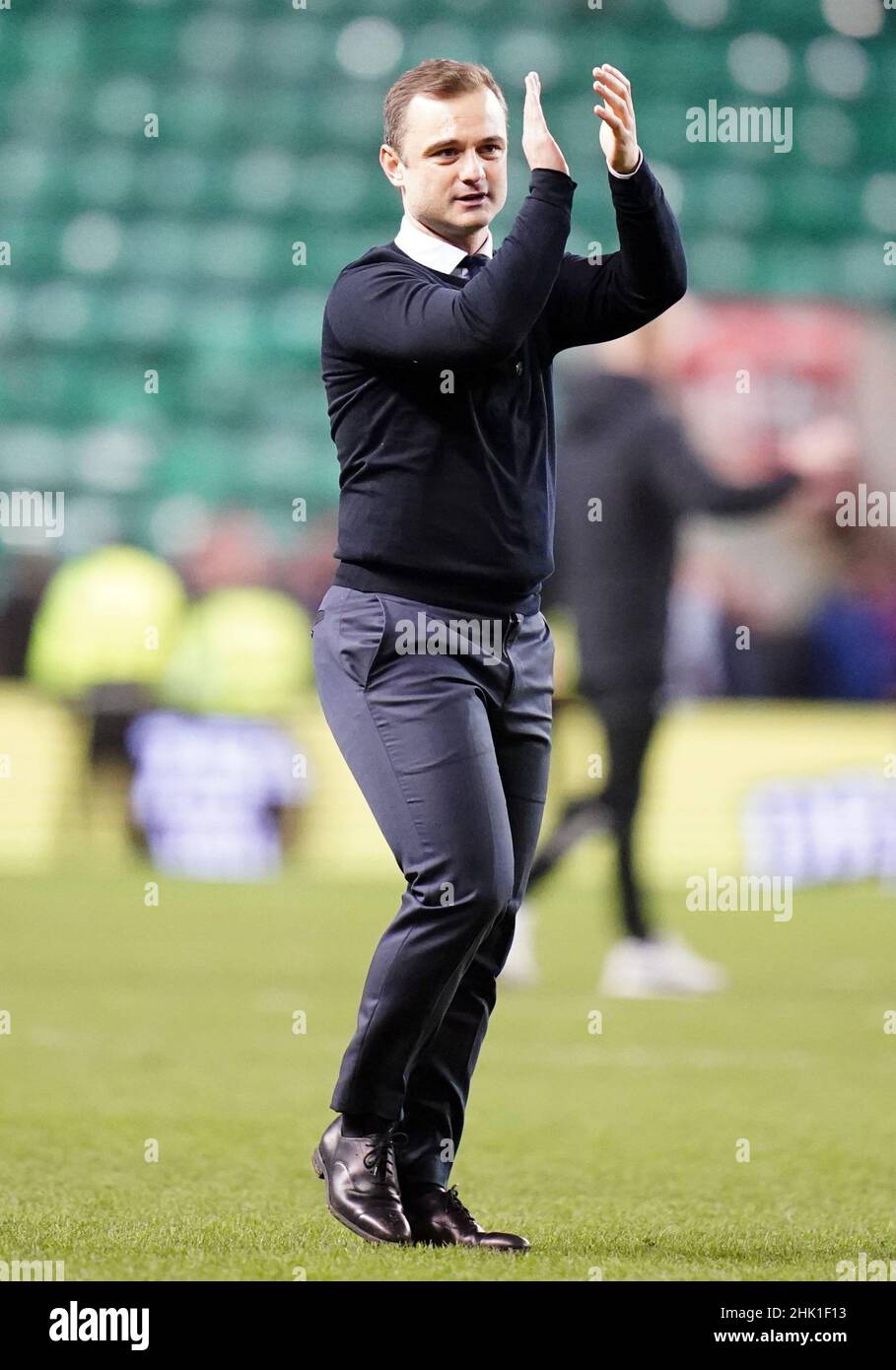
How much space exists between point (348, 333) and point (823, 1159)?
215 cm

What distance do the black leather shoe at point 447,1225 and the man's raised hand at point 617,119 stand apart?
169 cm

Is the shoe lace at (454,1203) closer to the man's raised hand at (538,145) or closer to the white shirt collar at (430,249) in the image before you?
the white shirt collar at (430,249)

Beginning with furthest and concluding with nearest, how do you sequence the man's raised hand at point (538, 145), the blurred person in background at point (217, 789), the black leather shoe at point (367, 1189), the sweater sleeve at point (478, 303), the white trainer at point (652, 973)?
the blurred person in background at point (217, 789) < the white trainer at point (652, 973) < the black leather shoe at point (367, 1189) < the man's raised hand at point (538, 145) < the sweater sleeve at point (478, 303)

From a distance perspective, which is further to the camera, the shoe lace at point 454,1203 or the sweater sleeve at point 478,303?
the shoe lace at point 454,1203

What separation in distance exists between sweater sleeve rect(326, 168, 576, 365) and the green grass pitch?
140 cm

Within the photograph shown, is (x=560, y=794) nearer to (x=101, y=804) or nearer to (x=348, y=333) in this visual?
(x=101, y=804)

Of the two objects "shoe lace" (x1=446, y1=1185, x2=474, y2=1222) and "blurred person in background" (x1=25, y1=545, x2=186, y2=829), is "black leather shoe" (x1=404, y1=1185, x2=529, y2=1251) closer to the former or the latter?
"shoe lace" (x1=446, y1=1185, x2=474, y2=1222)

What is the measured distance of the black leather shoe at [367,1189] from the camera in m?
3.27

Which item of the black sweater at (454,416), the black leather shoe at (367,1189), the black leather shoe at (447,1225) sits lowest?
the black leather shoe at (447,1225)

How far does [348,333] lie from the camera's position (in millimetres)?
3234

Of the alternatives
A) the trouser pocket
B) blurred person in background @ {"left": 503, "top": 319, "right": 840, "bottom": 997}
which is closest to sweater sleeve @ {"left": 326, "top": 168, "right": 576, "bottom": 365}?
the trouser pocket

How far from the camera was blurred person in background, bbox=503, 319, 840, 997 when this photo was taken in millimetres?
7074

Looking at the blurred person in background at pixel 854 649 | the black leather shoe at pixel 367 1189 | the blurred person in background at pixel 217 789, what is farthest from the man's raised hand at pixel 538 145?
the blurred person in background at pixel 854 649

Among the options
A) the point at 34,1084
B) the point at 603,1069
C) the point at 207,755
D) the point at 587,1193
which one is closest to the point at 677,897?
the point at 207,755
